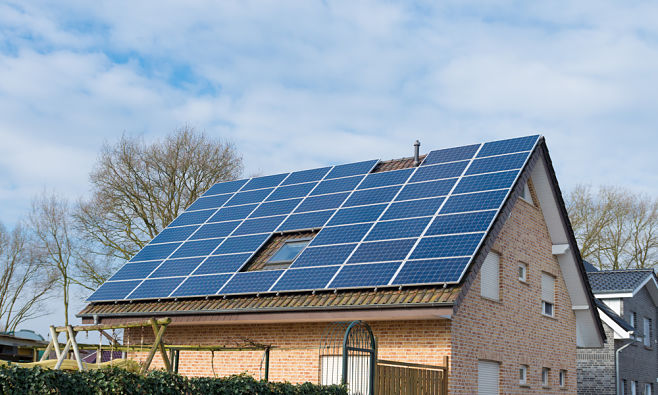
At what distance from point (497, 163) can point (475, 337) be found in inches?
175

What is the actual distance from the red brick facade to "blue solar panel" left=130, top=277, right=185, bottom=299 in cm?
104

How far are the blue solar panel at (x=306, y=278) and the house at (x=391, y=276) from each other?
0.03 meters

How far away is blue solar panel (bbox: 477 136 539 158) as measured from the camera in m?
18.4

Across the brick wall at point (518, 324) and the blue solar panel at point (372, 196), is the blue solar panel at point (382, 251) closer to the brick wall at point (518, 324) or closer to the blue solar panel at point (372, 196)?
the brick wall at point (518, 324)

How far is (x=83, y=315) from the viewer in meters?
19.5

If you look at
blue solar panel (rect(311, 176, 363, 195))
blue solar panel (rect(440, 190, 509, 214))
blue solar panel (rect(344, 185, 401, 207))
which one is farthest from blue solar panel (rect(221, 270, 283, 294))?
blue solar panel (rect(440, 190, 509, 214))

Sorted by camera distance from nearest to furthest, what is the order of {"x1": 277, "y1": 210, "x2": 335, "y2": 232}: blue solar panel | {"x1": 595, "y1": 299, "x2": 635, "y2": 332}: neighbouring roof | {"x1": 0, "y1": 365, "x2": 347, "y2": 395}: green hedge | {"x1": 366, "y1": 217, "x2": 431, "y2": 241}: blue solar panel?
1. {"x1": 0, "y1": 365, "x2": 347, "y2": 395}: green hedge
2. {"x1": 366, "y1": 217, "x2": 431, "y2": 241}: blue solar panel
3. {"x1": 277, "y1": 210, "x2": 335, "y2": 232}: blue solar panel
4. {"x1": 595, "y1": 299, "x2": 635, "y2": 332}: neighbouring roof

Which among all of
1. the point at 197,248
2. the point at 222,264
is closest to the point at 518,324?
the point at 222,264

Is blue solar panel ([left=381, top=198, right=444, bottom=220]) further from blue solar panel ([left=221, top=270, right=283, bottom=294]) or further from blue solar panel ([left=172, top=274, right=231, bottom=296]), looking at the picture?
blue solar panel ([left=172, top=274, right=231, bottom=296])

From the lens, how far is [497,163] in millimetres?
18016

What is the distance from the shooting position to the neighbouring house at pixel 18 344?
2488cm

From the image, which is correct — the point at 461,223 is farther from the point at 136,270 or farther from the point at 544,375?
the point at 136,270

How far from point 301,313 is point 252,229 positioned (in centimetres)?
504

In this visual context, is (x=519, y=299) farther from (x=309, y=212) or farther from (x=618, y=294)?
(x=618, y=294)
